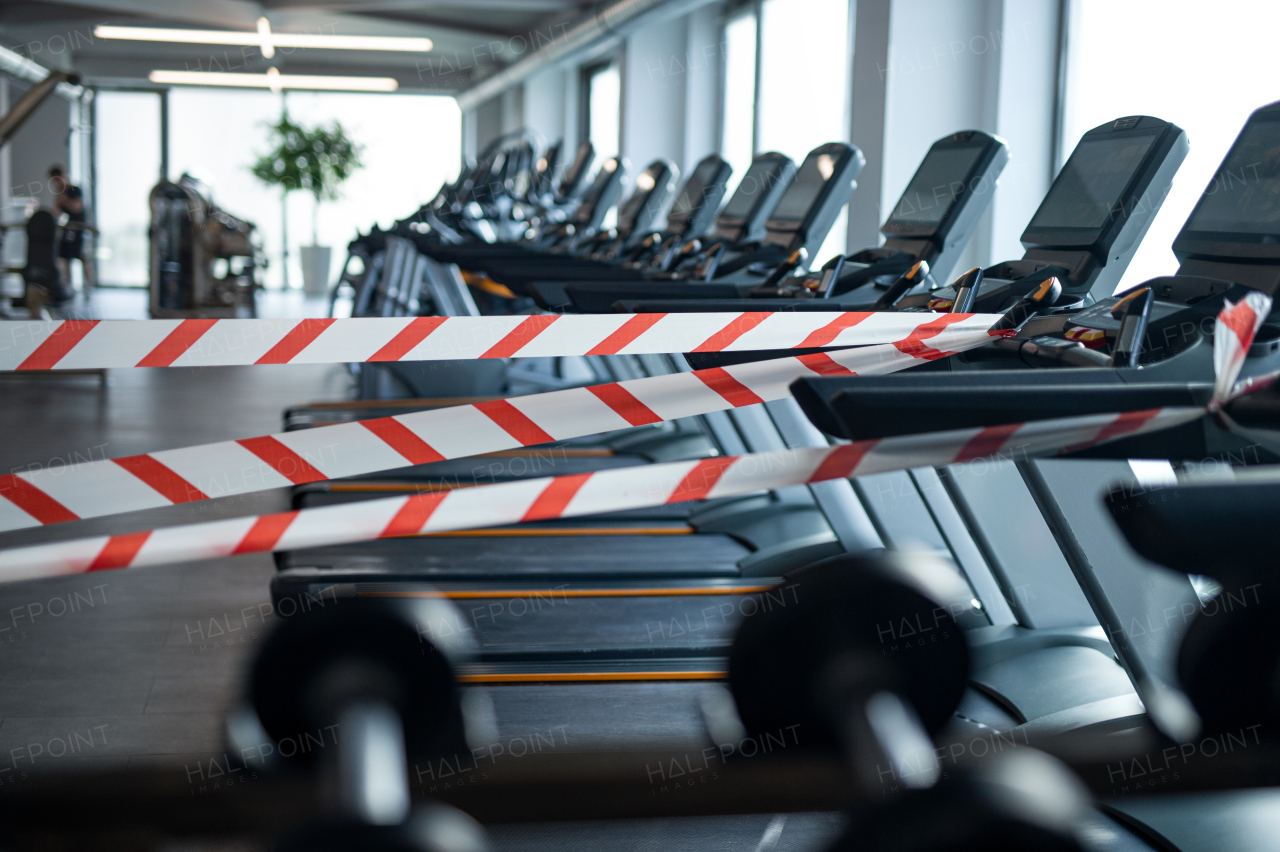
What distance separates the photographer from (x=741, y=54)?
7.33 metres

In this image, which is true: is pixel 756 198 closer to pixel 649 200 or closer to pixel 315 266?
pixel 649 200

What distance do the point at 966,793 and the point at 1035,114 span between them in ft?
12.9

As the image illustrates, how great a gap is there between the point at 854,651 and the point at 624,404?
679mm

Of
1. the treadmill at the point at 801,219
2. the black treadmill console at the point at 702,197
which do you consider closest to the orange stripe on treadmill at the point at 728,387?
the treadmill at the point at 801,219

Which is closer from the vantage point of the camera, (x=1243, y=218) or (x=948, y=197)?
(x=1243, y=218)

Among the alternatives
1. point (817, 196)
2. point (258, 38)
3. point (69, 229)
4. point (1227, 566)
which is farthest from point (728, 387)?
point (258, 38)

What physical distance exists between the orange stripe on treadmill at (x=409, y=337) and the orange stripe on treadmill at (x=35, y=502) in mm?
579

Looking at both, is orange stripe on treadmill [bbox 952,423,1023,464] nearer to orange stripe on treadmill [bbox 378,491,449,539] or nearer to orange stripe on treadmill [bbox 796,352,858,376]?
orange stripe on treadmill [bbox 378,491,449,539]

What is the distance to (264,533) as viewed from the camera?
91 centimetres

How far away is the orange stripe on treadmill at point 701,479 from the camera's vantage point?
39.3 inches

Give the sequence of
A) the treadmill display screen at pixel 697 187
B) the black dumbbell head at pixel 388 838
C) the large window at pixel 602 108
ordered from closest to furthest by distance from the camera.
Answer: the black dumbbell head at pixel 388 838 → the treadmill display screen at pixel 697 187 → the large window at pixel 602 108

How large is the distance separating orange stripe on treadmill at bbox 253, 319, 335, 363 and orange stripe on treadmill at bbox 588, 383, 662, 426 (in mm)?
473

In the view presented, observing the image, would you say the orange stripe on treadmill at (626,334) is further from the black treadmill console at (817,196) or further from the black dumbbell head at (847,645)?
the black treadmill console at (817,196)

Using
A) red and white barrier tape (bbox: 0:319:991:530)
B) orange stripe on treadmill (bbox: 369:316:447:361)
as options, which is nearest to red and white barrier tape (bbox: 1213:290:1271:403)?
red and white barrier tape (bbox: 0:319:991:530)
